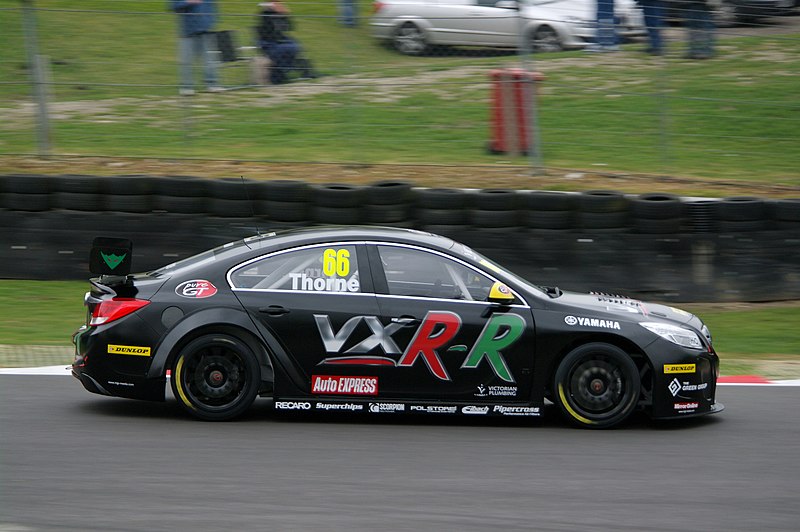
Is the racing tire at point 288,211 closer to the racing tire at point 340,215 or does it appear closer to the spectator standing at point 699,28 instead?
the racing tire at point 340,215

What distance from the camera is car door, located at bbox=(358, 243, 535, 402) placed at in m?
6.92

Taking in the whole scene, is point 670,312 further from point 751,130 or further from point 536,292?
point 751,130

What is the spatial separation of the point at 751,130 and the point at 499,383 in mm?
7528

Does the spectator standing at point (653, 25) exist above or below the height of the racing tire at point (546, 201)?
above

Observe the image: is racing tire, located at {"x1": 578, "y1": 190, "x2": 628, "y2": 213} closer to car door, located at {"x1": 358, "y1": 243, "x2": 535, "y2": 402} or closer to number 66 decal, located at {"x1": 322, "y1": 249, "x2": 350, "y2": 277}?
car door, located at {"x1": 358, "y1": 243, "x2": 535, "y2": 402}

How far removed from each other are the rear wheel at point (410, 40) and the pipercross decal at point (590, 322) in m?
6.60

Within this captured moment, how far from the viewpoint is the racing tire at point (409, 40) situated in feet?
42.2

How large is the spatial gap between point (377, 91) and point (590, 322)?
21.4 feet

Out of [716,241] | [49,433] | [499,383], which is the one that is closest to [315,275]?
[499,383]

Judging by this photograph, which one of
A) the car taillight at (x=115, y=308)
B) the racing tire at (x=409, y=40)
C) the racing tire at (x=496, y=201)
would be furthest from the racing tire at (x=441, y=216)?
the car taillight at (x=115, y=308)

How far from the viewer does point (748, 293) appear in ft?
37.4

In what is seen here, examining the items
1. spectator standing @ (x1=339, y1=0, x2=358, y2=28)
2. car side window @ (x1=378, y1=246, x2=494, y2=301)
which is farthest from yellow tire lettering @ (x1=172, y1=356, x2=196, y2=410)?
spectator standing @ (x1=339, y1=0, x2=358, y2=28)

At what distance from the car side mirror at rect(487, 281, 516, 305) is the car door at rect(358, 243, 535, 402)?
0.04 meters

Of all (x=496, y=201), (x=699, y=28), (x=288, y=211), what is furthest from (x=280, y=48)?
(x=699, y=28)
